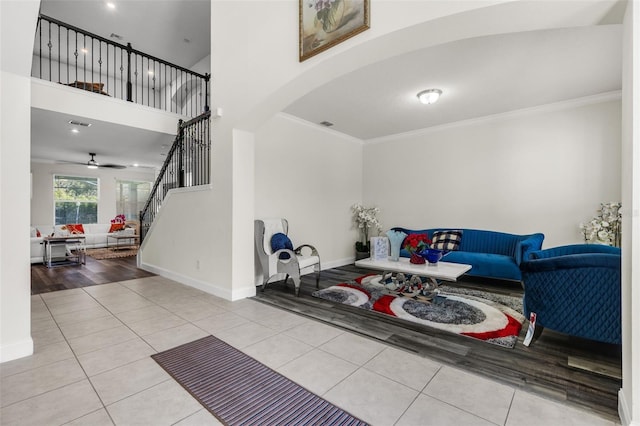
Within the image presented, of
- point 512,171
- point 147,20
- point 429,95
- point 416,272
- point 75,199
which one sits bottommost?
point 416,272

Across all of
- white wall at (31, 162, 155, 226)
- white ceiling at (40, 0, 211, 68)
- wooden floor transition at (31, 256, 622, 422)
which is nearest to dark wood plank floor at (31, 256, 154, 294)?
wooden floor transition at (31, 256, 622, 422)

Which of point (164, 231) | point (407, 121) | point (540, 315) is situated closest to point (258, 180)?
point (164, 231)

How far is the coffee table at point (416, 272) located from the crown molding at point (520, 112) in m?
2.92

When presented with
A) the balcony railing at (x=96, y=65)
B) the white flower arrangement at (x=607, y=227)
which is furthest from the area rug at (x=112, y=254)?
the white flower arrangement at (x=607, y=227)

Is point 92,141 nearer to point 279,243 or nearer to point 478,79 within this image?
point 279,243

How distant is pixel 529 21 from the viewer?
179 centimetres

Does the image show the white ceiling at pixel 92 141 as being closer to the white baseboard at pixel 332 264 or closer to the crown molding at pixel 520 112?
the white baseboard at pixel 332 264

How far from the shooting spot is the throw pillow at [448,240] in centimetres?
525

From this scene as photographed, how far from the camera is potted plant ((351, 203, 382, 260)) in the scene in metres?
Result: 6.36

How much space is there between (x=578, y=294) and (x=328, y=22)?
3.03 m

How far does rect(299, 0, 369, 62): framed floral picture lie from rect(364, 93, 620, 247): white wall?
3866mm

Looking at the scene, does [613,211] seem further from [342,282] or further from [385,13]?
[385,13]

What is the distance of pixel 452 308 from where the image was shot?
3.38 metres

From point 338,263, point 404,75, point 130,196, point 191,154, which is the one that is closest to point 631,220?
point 404,75
